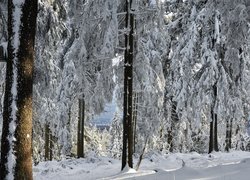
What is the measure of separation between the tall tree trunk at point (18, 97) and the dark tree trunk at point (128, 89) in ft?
21.6

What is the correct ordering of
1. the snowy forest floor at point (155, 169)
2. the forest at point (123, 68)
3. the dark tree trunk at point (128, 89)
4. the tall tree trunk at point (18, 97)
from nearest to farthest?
the tall tree trunk at point (18, 97)
the forest at point (123, 68)
the snowy forest floor at point (155, 169)
the dark tree trunk at point (128, 89)

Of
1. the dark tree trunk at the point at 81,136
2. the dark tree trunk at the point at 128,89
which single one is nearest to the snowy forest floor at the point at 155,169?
the dark tree trunk at the point at 128,89

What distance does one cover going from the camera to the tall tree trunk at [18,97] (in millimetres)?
7145

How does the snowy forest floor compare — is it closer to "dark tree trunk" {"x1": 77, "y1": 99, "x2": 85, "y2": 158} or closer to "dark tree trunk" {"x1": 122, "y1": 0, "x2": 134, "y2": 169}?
"dark tree trunk" {"x1": 122, "y1": 0, "x2": 134, "y2": 169}

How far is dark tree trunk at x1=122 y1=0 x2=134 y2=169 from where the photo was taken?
13.7 meters

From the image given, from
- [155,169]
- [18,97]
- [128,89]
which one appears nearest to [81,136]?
[128,89]

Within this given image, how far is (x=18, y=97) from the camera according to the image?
7180 mm

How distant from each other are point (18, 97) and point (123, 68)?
838 cm

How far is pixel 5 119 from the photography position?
7.24m

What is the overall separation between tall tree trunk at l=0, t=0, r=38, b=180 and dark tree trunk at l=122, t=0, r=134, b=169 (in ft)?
21.6

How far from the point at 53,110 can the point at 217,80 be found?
36.4 ft

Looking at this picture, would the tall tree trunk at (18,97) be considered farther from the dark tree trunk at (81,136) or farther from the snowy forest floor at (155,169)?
the dark tree trunk at (81,136)

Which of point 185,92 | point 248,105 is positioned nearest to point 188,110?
point 185,92

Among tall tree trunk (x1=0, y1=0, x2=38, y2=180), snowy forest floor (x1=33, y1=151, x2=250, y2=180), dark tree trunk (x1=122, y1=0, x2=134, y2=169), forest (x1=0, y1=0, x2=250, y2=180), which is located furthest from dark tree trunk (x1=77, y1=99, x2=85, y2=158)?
tall tree trunk (x1=0, y1=0, x2=38, y2=180)
